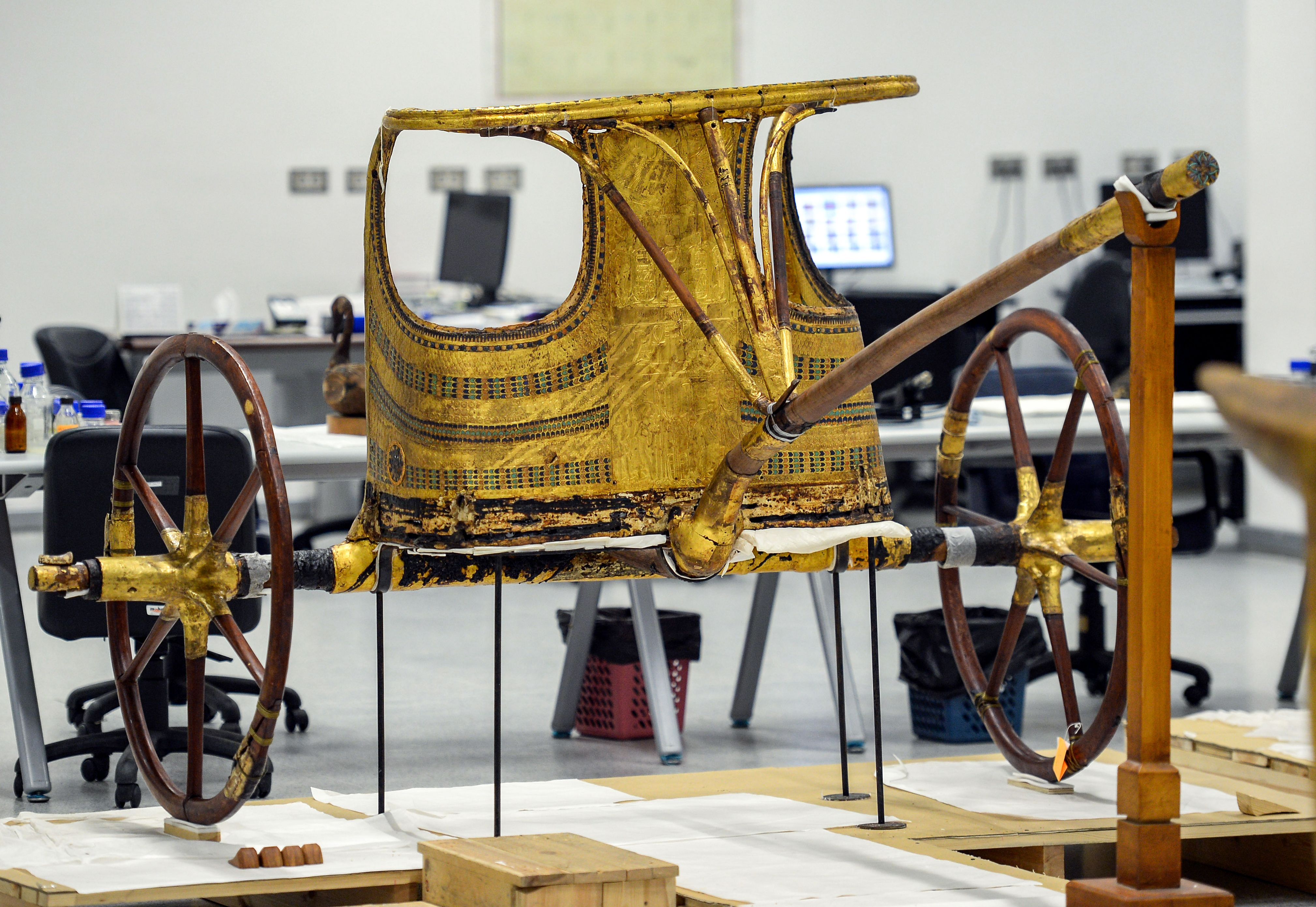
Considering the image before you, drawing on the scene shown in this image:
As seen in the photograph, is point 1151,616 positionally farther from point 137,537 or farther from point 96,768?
point 96,768

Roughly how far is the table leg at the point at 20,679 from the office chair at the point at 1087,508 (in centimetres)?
234

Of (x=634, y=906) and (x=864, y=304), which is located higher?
(x=864, y=304)

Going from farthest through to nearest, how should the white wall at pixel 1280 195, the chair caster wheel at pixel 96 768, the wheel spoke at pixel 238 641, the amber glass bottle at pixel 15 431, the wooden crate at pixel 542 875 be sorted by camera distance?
the white wall at pixel 1280 195 → the amber glass bottle at pixel 15 431 → the chair caster wheel at pixel 96 768 → the wheel spoke at pixel 238 641 → the wooden crate at pixel 542 875

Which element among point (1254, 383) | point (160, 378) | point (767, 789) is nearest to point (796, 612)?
point (767, 789)

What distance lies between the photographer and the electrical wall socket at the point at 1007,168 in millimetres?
8961

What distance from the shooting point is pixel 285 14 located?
8258 millimetres

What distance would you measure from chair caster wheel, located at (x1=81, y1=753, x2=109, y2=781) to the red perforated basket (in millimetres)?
1092

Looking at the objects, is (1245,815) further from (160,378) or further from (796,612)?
(796,612)

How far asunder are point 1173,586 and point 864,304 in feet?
6.37

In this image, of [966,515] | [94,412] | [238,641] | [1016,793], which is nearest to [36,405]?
[94,412]

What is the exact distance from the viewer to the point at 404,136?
27.6 feet

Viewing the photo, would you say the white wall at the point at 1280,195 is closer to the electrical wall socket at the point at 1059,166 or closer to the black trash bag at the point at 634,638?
the electrical wall socket at the point at 1059,166

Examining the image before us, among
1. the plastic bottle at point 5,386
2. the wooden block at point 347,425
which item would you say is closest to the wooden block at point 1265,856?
the wooden block at point 347,425

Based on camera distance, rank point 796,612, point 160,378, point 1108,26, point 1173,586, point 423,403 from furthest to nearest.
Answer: point 1108,26, point 1173,586, point 796,612, point 160,378, point 423,403
